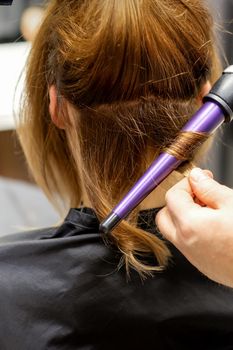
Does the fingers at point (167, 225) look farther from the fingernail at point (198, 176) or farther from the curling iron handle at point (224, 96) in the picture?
the curling iron handle at point (224, 96)

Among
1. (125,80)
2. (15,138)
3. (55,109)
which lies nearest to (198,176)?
(125,80)

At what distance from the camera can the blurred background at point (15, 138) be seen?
1.47 meters

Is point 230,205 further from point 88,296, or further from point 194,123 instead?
point 88,296

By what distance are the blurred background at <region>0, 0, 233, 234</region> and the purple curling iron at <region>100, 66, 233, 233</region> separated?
689mm

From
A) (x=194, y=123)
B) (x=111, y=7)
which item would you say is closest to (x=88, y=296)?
(x=194, y=123)

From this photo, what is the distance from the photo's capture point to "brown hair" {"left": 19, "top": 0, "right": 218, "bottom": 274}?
75 cm

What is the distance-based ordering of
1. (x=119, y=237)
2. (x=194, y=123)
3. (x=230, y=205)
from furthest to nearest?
(x=119, y=237) < (x=194, y=123) < (x=230, y=205)

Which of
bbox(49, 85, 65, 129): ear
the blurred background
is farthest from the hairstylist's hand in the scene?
the blurred background

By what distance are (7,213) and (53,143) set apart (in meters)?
0.57

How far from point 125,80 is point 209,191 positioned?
246mm

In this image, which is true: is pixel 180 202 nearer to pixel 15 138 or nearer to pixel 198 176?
pixel 198 176

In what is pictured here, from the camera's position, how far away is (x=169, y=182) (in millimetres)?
855

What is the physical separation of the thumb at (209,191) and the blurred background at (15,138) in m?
0.74

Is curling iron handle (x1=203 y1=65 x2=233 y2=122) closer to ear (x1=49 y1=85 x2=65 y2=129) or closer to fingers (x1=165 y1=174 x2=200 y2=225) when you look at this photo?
fingers (x1=165 y1=174 x2=200 y2=225)
